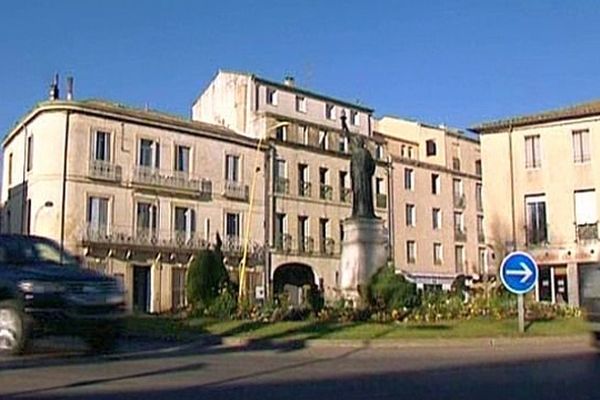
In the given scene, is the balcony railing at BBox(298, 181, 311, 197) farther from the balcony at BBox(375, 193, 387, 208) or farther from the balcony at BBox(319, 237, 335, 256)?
the balcony at BBox(375, 193, 387, 208)

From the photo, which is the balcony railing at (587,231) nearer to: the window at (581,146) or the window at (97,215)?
the window at (581,146)

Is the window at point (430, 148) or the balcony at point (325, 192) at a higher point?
the window at point (430, 148)

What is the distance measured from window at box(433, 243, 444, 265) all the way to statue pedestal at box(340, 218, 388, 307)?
3705cm

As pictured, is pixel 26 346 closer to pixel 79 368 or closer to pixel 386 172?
pixel 79 368

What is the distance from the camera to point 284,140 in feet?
180

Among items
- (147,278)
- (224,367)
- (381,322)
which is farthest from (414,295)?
(147,278)

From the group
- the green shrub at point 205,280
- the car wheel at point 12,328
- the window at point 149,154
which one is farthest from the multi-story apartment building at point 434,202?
the car wheel at point 12,328

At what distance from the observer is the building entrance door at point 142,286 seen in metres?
46.4

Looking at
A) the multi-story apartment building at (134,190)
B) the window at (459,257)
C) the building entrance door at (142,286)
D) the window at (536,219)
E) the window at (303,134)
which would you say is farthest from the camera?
the window at (459,257)

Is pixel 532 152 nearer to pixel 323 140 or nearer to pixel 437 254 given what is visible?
pixel 323 140

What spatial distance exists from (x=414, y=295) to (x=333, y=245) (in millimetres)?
32005

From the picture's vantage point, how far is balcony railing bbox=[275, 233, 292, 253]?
175 ft

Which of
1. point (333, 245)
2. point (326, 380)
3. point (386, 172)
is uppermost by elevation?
point (386, 172)

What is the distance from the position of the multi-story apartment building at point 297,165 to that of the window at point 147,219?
8143 mm
